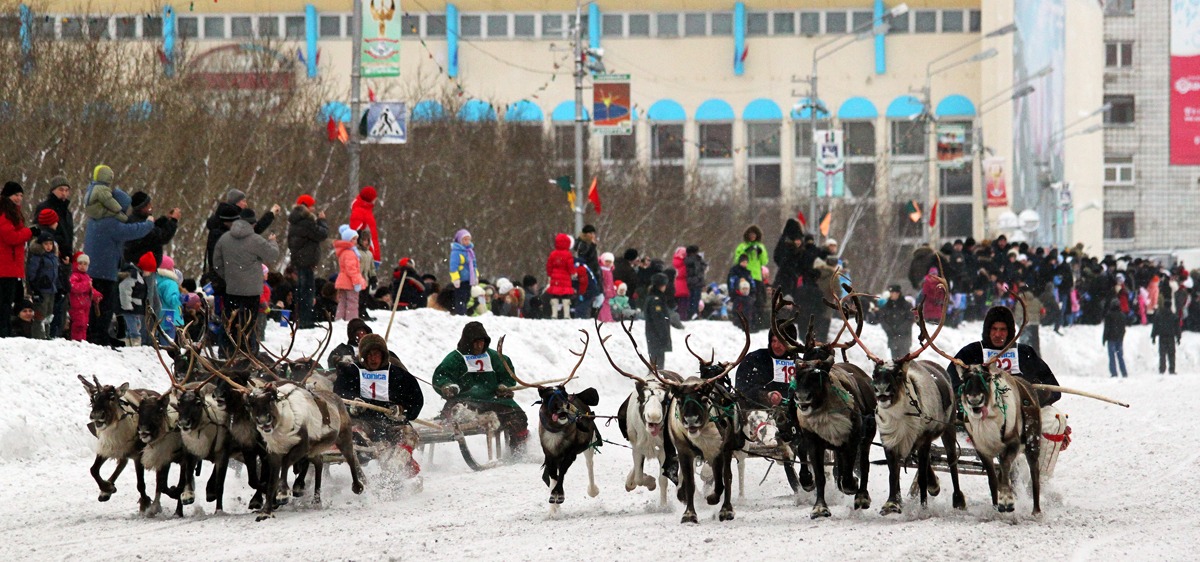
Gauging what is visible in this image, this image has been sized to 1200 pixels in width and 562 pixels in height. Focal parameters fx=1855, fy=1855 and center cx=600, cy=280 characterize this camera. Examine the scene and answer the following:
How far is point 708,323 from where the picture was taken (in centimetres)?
3120

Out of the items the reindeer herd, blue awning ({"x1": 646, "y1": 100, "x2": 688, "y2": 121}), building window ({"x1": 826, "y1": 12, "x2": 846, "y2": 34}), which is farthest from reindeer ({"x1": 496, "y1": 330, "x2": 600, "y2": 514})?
building window ({"x1": 826, "y1": 12, "x2": 846, "y2": 34})

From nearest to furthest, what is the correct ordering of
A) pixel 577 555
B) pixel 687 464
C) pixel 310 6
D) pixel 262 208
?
pixel 577 555 < pixel 687 464 < pixel 262 208 < pixel 310 6

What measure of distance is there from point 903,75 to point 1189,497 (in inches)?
2828

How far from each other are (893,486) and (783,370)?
2250 millimetres

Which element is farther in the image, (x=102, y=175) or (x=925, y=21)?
(x=925, y=21)

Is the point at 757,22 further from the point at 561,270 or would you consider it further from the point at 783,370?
the point at 783,370

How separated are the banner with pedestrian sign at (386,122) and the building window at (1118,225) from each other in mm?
57686

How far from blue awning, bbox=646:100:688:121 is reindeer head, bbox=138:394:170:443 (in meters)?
69.1

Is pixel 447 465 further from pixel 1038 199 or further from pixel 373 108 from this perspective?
pixel 1038 199

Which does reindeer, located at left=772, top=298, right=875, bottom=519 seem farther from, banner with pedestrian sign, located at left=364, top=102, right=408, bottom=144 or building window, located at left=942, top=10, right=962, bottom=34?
building window, located at left=942, top=10, right=962, bottom=34

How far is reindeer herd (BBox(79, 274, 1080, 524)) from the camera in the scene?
38.9ft

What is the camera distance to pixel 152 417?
495 inches

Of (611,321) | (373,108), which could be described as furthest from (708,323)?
(373,108)

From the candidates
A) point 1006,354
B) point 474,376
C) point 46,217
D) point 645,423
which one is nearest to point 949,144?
point 46,217
